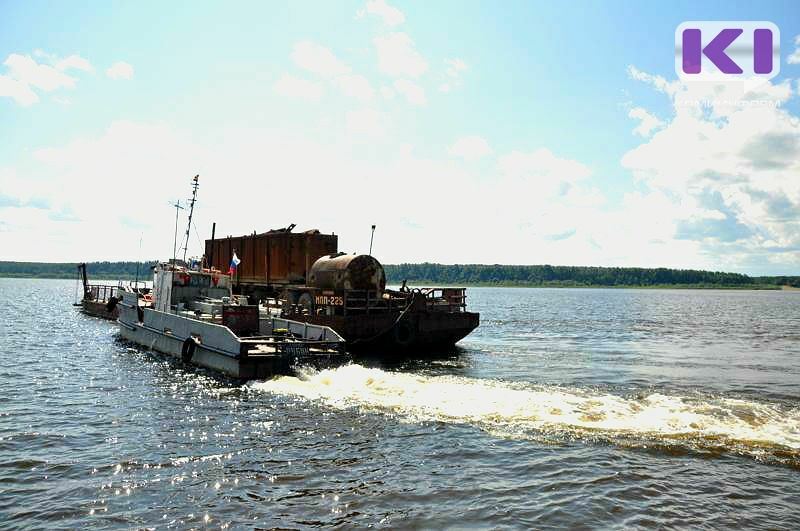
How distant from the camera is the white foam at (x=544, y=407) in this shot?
12.6 m

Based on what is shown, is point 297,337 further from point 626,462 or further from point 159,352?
point 626,462

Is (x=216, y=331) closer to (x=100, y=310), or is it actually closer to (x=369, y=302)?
(x=369, y=302)

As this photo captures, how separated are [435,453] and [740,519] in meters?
5.18

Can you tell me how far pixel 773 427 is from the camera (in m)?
13.2

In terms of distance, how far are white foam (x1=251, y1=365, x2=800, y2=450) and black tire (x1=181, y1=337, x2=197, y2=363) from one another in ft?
17.9

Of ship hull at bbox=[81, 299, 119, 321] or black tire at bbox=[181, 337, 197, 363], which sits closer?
black tire at bbox=[181, 337, 197, 363]

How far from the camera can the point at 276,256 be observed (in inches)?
1491

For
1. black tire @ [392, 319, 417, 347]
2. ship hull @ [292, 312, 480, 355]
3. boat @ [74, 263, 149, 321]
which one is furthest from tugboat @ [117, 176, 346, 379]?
boat @ [74, 263, 149, 321]

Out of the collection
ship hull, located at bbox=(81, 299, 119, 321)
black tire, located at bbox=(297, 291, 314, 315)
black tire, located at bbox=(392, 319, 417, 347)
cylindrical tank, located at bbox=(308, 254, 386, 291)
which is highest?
cylindrical tank, located at bbox=(308, 254, 386, 291)

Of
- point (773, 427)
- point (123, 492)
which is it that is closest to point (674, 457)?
point (773, 427)

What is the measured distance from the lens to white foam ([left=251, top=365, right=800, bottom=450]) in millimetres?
12648

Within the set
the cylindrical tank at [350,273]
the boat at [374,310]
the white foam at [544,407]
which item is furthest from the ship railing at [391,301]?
the white foam at [544,407]

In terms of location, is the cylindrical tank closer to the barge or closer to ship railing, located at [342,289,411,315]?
ship railing, located at [342,289,411,315]

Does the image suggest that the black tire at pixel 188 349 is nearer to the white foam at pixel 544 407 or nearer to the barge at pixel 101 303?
the white foam at pixel 544 407
